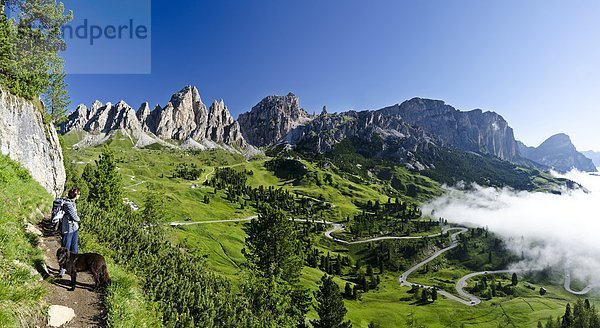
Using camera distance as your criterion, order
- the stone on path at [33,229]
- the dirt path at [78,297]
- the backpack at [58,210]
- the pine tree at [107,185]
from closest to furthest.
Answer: the dirt path at [78,297], the backpack at [58,210], the stone on path at [33,229], the pine tree at [107,185]

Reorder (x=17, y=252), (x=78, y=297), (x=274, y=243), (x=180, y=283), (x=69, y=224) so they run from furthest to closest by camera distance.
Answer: (x=274, y=243), (x=180, y=283), (x=69, y=224), (x=78, y=297), (x=17, y=252)

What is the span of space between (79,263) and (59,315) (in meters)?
3.33

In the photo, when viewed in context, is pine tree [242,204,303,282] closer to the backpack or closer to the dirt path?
the dirt path

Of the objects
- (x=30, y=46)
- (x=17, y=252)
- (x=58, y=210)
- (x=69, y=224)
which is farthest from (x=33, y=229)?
(x=30, y=46)

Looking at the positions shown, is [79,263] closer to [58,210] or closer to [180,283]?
[58,210]

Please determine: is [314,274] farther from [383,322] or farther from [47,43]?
[47,43]

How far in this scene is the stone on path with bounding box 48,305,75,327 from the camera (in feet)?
45.0

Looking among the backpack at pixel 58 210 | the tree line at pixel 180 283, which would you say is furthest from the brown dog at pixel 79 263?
the tree line at pixel 180 283

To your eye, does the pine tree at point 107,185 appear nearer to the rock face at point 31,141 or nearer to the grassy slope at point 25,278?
the rock face at point 31,141

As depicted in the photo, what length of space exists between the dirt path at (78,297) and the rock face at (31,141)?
21224mm

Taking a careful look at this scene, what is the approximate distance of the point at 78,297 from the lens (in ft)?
53.6

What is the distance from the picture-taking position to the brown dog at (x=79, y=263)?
16.9 meters

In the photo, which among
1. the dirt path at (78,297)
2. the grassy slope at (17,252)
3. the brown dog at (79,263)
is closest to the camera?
the grassy slope at (17,252)

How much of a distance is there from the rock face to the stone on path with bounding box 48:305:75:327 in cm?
2517
